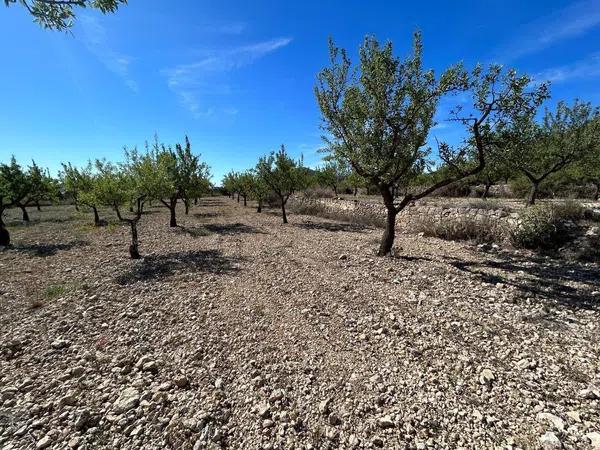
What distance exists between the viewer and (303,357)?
4637 mm

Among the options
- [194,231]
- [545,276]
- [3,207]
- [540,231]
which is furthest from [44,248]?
[540,231]

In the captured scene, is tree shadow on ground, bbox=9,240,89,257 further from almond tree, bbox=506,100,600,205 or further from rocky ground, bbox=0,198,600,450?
almond tree, bbox=506,100,600,205

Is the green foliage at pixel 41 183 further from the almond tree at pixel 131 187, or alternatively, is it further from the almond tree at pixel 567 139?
the almond tree at pixel 567 139

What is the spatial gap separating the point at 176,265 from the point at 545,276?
1238cm

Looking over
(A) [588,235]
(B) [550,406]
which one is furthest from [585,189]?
(B) [550,406]

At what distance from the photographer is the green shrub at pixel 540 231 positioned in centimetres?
1097

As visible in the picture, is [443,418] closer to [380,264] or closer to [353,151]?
[380,264]

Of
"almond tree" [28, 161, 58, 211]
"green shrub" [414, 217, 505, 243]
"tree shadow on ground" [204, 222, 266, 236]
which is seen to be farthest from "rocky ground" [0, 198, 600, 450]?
"almond tree" [28, 161, 58, 211]

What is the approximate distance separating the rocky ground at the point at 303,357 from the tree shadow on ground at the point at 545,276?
0.08 m

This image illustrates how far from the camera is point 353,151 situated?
30.5ft

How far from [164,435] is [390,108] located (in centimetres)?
936

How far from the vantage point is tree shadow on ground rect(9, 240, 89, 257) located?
468 inches

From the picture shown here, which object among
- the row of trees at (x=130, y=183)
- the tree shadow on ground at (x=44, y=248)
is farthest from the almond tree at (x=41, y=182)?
the tree shadow on ground at (x=44, y=248)

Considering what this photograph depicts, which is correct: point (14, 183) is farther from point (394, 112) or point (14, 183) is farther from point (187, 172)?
point (394, 112)
